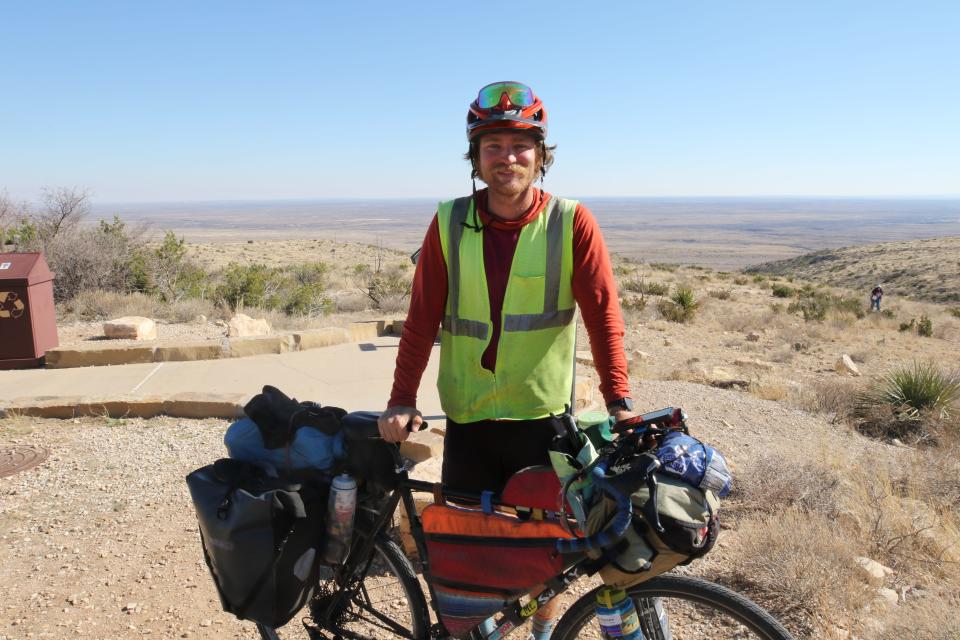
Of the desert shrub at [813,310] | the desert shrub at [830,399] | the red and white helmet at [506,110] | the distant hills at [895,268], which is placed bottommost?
the distant hills at [895,268]

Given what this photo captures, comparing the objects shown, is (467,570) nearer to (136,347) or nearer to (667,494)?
(667,494)

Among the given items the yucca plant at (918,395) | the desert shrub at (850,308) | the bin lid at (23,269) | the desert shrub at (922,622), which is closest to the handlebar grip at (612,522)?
the desert shrub at (922,622)

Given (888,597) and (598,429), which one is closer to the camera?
(598,429)

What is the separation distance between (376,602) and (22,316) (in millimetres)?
6088

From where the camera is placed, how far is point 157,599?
3.21m

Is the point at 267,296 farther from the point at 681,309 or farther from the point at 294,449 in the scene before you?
the point at 294,449

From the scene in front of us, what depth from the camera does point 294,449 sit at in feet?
6.81

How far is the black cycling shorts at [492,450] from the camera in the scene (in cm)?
226

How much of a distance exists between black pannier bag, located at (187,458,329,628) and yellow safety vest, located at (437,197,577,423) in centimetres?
60

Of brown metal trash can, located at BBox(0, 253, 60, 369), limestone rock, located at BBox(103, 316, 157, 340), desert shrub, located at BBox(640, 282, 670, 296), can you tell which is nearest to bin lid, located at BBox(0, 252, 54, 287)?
brown metal trash can, located at BBox(0, 253, 60, 369)

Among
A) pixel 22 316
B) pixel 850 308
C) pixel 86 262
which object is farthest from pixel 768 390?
pixel 850 308

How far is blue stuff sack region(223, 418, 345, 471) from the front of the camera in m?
2.06

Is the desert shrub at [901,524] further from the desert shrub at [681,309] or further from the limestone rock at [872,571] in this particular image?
the desert shrub at [681,309]

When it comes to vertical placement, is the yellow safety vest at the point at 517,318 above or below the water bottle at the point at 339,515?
above
